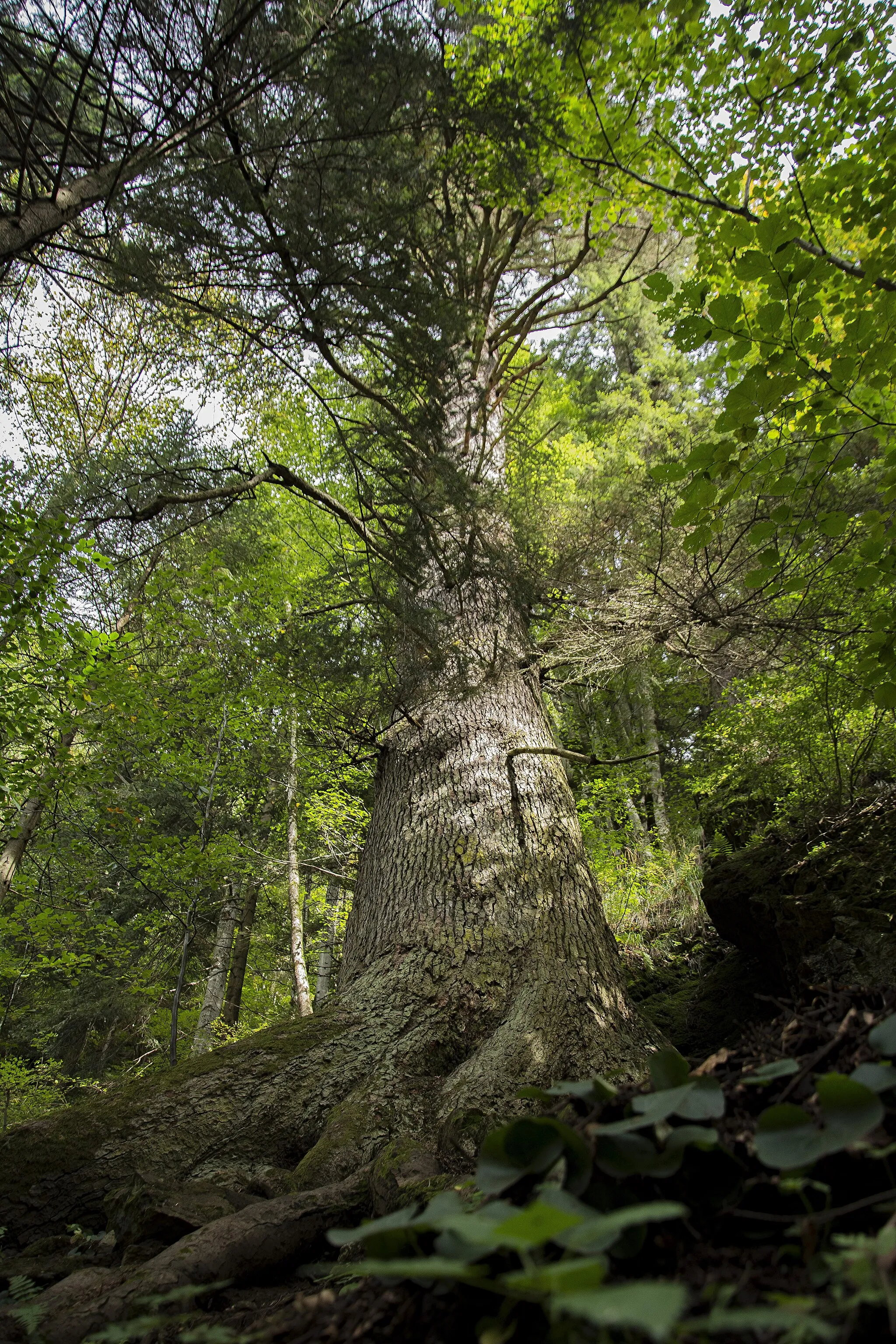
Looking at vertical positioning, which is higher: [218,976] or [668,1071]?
[218,976]

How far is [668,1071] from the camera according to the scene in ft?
3.74

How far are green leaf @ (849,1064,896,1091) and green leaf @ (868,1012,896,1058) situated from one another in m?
0.03

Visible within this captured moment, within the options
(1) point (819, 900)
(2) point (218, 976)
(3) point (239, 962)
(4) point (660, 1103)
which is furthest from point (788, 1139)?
(3) point (239, 962)

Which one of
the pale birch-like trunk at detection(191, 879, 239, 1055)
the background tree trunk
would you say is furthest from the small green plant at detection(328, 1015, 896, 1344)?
the background tree trunk

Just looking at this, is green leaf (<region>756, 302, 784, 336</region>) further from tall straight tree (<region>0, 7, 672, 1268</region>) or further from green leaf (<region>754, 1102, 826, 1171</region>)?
green leaf (<region>754, 1102, 826, 1171</region>)

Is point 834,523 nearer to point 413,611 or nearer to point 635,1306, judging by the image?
point 413,611

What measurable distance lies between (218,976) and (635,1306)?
34.4 feet

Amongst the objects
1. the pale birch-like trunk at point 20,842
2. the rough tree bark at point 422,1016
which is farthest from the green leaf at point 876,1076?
the pale birch-like trunk at point 20,842

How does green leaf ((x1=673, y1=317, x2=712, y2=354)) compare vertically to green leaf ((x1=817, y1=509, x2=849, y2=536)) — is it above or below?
above

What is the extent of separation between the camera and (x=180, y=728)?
856 centimetres

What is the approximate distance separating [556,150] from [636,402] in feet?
26.1

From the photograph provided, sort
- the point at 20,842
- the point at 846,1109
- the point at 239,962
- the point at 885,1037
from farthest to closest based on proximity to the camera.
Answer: the point at 239,962 → the point at 20,842 → the point at 885,1037 → the point at 846,1109

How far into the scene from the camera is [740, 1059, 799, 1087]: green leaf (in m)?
1.03

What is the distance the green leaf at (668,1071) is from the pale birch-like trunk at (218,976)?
797 centimetres
